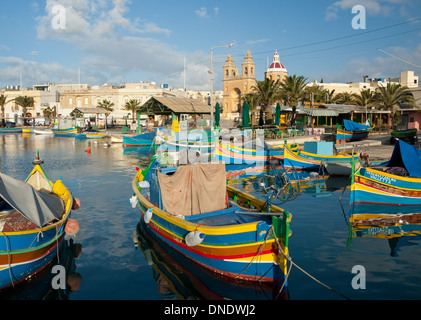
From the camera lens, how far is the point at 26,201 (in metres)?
10.2

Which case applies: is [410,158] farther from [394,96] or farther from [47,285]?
[394,96]

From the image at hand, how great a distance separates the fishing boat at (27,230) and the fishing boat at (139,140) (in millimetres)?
37469

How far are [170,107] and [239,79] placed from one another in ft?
207

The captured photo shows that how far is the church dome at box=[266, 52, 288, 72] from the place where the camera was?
317 ft

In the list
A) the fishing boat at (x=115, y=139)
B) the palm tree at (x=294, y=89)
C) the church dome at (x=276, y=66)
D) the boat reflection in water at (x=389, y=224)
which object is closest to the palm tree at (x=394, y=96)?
the palm tree at (x=294, y=89)

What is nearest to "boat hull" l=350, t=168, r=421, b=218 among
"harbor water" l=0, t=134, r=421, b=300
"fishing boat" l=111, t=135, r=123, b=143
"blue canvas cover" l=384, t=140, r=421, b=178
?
"blue canvas cover" l=384, t=140, r=421, b=178

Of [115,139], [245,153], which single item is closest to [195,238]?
[245,153]

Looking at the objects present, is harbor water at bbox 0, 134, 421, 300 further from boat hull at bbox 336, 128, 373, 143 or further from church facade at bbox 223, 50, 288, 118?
church facade at bbox 223, 50, 288, 118

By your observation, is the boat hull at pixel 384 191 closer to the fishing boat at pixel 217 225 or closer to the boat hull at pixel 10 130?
the fishing boat at pixel 217 225

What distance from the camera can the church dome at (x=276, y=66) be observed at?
317ft

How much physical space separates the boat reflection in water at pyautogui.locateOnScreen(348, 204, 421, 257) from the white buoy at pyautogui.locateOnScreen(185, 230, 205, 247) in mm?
6301
